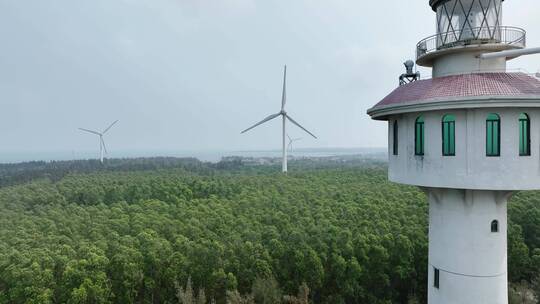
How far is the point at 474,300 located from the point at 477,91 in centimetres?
636

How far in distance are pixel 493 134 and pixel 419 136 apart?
2020 mm

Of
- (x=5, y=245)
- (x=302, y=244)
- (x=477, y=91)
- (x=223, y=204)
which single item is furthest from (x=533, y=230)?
(x=5, y=245)

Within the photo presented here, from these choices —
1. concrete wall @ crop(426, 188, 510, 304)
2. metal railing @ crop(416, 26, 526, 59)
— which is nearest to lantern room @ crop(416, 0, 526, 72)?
metal railing @ crop(416, 26, 526, 59)

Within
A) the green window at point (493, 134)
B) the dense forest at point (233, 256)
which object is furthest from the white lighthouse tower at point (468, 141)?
the dense forest at point (233, 256)

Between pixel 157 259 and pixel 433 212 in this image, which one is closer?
pixel 433 212

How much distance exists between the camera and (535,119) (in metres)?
10.7

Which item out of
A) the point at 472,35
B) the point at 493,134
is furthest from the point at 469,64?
the point at 493,134

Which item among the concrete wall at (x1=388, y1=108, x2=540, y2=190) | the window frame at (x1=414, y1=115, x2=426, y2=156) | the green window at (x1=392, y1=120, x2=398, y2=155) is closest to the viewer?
the concrete wall at (x1=388, y1=108, x2=540, y2=190)

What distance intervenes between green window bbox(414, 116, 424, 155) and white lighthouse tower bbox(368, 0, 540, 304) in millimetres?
31

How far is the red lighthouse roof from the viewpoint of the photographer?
1018 centimetres

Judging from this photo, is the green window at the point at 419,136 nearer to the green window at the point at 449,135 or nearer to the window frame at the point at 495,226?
the green window at the point at 449,135

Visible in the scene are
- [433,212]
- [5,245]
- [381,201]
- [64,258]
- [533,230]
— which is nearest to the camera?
[433,212]

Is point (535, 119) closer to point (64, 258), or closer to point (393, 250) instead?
point (393, 250)

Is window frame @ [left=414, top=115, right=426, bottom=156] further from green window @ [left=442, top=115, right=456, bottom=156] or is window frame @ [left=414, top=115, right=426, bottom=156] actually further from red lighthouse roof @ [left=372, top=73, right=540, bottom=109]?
red lighthouse roof @ [left=372, top=73, right=540, bottom=109]
